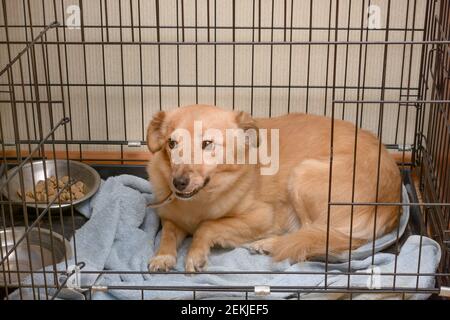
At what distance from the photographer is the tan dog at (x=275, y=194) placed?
8.57ft

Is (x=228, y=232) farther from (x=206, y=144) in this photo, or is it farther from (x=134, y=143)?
(x=134, y=143)

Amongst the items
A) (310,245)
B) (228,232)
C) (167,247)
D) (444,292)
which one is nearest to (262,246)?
(228,232)

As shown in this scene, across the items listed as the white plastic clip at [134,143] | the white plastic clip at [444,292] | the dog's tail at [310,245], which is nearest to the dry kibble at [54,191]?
the white plastic clip at [134,143]

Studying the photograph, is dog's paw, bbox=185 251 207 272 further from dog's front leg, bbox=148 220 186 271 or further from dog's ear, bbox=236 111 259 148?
dog's ear, bbox=236 111 259 148

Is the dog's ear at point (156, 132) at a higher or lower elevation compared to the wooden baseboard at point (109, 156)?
higher

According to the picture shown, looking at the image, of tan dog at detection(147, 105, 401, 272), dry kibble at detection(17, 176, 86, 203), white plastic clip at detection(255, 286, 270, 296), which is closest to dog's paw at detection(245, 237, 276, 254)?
tan dog at detection(147, 105, 401, 272)

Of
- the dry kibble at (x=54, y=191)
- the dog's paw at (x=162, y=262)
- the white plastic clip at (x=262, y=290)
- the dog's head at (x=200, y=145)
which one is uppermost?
the dog's head at (x=200, y=145)

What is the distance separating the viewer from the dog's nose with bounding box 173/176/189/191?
248cm

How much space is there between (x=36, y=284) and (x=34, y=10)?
1457 mm

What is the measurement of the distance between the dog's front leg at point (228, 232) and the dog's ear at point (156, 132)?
0.35 m

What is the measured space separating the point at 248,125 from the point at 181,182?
0.34 m

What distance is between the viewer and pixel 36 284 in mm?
2395

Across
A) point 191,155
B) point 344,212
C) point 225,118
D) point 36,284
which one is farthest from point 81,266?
point 344,212

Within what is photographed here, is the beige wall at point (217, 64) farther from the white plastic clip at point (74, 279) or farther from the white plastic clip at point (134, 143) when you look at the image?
the white plastic clip at point (74, 279)
